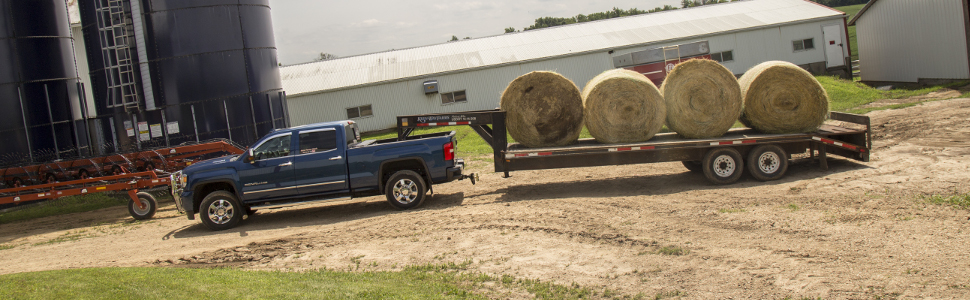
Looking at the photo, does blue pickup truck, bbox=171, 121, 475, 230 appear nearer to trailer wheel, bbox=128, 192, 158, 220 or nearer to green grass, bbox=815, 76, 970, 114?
trailer wheel, bbox=128, 192, 158, 220

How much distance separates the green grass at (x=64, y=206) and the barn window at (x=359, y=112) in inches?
544

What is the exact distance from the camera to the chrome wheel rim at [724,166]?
1116cm

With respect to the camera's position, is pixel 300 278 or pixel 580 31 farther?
pixel 580 31

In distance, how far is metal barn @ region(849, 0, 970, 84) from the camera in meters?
21.1

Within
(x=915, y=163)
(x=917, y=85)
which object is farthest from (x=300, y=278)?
(x=917, y=85)

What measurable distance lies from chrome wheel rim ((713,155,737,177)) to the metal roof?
61.1 ft

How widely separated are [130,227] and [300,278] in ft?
22.8

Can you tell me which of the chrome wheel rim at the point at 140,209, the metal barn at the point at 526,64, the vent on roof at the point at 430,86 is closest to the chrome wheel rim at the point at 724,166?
the chrome wheel rim at the point at 140,209

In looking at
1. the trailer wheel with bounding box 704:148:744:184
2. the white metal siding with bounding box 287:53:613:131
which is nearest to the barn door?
the white metal siding with bounding box 287:53:613:131

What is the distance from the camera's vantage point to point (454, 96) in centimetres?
2891

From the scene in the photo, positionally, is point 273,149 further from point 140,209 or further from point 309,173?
point 140,209

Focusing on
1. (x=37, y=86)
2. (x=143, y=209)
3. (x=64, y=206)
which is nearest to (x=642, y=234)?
(x=143, y=209)

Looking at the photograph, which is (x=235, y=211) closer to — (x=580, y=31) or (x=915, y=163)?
(x=915, y=163)

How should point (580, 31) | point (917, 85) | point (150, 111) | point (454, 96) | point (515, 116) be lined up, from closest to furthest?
point (515, 116) < point (150, 111) < point (917, 85) < point (454, 96) < point (580, 31)
